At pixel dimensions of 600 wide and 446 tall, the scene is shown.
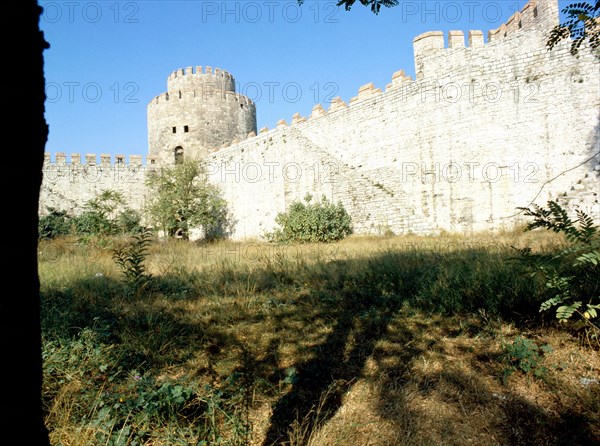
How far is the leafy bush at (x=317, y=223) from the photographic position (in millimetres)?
15016

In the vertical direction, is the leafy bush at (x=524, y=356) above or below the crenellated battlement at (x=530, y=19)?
below

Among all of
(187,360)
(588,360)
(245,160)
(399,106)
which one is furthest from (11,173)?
(245,160)

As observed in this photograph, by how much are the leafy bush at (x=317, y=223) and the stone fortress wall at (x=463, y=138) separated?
1.52 ft

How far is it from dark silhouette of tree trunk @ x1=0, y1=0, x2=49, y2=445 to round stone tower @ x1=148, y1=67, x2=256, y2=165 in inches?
980

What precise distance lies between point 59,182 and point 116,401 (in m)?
23.2

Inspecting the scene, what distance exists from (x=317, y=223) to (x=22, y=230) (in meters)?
14.1

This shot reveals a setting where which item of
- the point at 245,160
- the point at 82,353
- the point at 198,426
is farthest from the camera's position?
the point at 245,160

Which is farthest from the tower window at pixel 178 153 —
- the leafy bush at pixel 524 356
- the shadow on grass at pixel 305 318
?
Result: the leafy bush at pixel 524 356

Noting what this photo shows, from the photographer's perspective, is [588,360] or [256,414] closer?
[256,414]

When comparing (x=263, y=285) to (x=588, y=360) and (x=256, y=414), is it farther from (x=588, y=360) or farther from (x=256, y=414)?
(x=588, y=360)

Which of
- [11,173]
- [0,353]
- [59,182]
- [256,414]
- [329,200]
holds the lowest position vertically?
[256,414]

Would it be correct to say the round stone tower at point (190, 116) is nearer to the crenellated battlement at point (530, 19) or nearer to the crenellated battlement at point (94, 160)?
the crenellated battlement at point (94, 160)

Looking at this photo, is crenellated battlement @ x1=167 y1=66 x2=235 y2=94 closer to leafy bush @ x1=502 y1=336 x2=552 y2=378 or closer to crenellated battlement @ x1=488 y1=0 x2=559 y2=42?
crenellated battlement @ x1=488 y1=0 x2=559 y2=42

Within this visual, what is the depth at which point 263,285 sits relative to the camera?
221 inches
